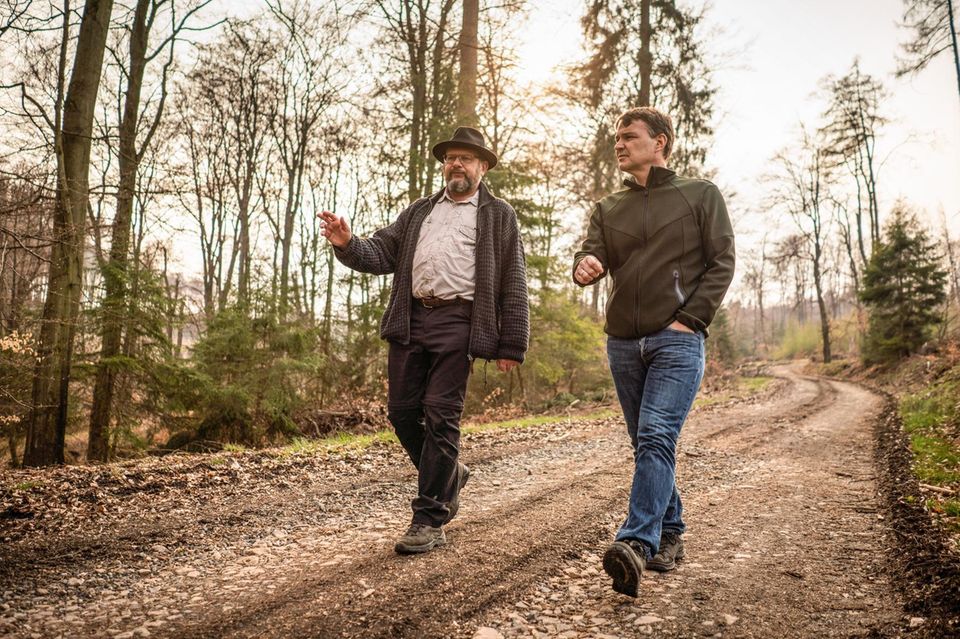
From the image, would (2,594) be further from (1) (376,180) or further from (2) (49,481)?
(1) (376,180)

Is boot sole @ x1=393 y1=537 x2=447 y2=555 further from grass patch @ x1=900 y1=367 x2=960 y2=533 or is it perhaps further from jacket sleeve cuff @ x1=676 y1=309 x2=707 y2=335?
grass patch @ x1=900 y1=367 x2=960 y2=533

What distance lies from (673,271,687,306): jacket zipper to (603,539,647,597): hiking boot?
122 centimetres

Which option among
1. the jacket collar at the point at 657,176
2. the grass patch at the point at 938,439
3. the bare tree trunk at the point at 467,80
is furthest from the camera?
the bare tree trunk at the point at 467,80

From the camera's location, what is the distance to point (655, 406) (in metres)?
2.87

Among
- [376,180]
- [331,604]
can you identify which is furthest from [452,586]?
[376,180]

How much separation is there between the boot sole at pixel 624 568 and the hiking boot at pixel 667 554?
41 centimetres

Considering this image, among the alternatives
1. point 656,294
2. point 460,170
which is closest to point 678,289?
point 656,294

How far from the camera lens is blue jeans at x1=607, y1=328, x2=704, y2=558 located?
2721mm

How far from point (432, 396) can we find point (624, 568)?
4.70 ft

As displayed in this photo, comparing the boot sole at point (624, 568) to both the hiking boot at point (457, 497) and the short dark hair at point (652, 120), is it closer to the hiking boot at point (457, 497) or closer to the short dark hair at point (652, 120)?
the hiking boot at point (457, 497)

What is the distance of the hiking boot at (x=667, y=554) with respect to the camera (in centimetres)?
293

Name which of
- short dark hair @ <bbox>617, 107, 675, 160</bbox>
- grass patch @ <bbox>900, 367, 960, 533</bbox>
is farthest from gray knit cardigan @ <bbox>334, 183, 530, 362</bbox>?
grass patch @ <bbox>900, 367, 960, 533</bbox>

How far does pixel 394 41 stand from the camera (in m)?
14.3

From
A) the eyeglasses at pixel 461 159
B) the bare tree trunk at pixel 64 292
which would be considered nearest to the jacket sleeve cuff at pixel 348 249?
the eyeglasses at pixel 461 159
